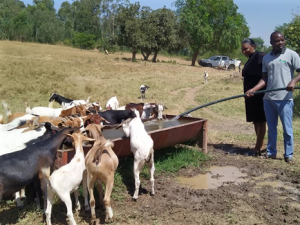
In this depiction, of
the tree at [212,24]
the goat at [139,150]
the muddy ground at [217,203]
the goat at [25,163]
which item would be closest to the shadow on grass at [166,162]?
the muddy ground at [217,203]

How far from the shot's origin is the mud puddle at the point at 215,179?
19.6ft

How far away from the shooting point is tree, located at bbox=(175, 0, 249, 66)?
4228 centimetres

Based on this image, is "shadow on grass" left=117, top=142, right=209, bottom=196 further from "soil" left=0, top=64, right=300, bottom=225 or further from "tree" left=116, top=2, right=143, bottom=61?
"tree" left=116, top=2, right=143, bottom=61

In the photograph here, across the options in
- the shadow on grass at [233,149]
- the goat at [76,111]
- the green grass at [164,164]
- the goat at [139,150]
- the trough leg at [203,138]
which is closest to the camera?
the goat at [139,150]

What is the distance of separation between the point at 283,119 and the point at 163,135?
2351mm

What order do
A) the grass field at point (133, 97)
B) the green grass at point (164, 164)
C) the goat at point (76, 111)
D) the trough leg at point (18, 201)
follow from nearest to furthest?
the trough leg at point (18, 201) → the green grass at point (164, 164) → the grass field at point (133, 97) → the goat at point (76, 111)

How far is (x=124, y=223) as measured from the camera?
14.7ft

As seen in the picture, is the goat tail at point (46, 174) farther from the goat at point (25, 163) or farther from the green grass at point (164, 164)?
the green grass at point (164, 164)

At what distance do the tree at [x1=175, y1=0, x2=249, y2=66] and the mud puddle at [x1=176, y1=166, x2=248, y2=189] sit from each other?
36.3 meters

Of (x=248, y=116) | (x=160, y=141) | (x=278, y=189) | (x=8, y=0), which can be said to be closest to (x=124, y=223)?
(x=160, y=141)

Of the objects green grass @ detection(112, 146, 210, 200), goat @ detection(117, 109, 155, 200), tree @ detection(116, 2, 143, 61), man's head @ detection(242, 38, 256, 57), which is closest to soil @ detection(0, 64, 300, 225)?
green grass @ detection(112, 146, 210, 200)

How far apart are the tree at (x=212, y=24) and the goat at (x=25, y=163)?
126 feet

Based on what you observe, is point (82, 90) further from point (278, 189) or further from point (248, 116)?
point (278, 189)

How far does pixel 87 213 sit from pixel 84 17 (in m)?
79.4
